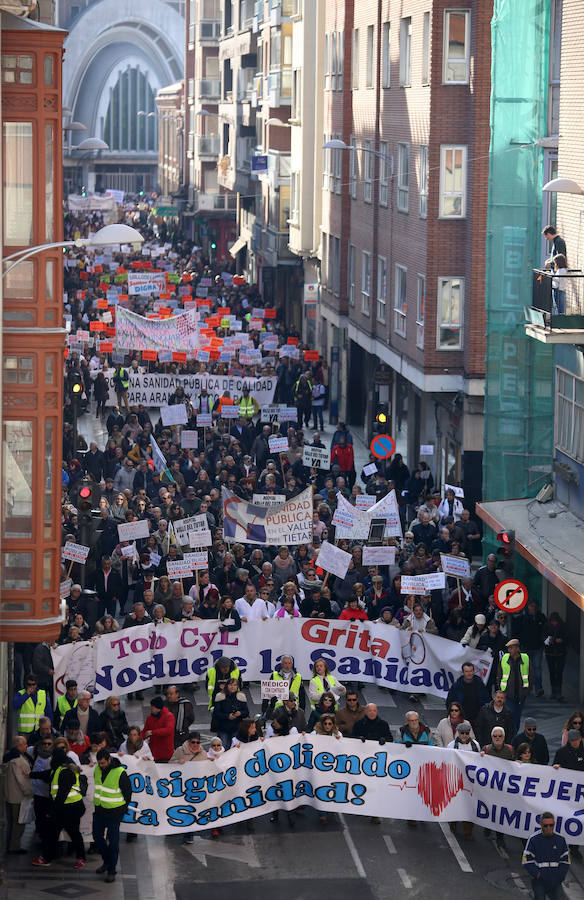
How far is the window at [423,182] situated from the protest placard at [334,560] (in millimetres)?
14356

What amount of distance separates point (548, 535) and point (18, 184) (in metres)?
11.8

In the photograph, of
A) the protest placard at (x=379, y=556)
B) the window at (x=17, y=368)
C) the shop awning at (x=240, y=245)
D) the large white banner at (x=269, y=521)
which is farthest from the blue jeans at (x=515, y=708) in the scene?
the shop awning at (x=240, y=245)

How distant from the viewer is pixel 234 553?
84.2 feet

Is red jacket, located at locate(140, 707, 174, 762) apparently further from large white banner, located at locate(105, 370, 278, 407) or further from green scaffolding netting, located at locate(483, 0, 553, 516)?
large white banner, located at locate(105, 370, 278, 407)

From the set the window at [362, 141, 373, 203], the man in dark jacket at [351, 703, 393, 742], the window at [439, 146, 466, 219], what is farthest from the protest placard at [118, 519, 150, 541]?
the window at [362, 141, 373, 203]

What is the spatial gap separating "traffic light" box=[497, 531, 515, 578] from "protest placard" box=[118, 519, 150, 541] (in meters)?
5.44

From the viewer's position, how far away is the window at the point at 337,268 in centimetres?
4950

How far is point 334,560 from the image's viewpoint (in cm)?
2408

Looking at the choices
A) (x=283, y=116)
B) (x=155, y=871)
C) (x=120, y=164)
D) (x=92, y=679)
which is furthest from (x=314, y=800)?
(x=120, y=164)

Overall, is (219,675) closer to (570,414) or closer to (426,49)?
(570,414)

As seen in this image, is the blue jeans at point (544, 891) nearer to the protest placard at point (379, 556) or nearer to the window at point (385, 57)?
the protest placard at point (379, 556)

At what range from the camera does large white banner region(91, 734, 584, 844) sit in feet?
56.0

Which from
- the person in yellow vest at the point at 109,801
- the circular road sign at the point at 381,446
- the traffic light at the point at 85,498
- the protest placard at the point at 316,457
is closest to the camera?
the person in yellow vest at the point at 109,801

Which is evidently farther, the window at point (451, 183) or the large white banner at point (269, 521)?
the window at point (451, 183)
